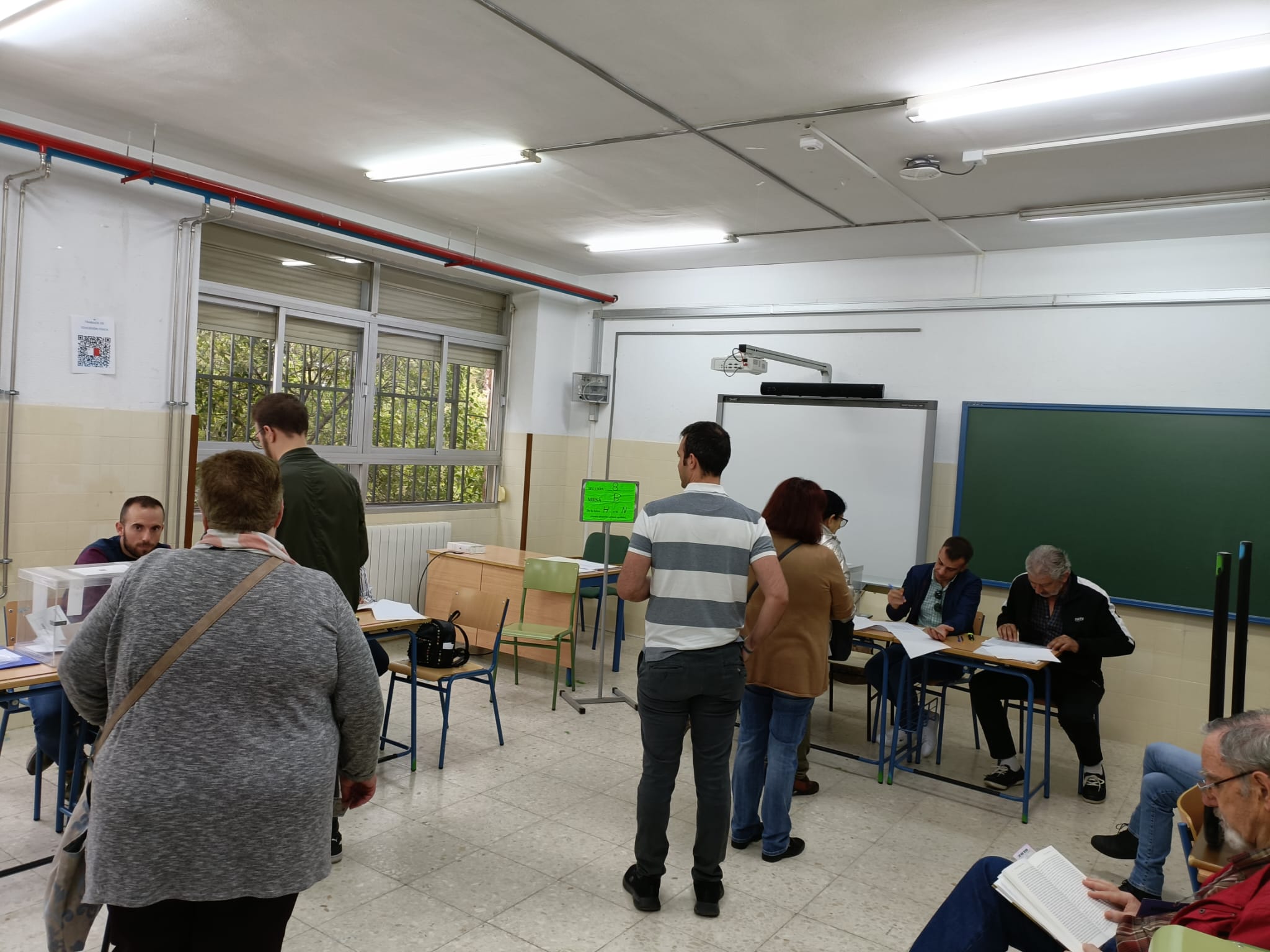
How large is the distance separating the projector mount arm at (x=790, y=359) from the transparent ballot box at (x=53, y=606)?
389 centimetres

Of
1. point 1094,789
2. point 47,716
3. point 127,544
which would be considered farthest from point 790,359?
point 47,716

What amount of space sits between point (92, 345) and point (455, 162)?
2.14 meters

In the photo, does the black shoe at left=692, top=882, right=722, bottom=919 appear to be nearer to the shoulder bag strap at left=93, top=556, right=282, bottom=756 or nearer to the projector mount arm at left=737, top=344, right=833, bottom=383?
the shoulder bag strap at left=93, top=556, right=282, bottom=756

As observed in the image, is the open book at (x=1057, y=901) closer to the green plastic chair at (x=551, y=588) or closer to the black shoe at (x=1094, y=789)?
the black shoe at (x=1094, y=789)

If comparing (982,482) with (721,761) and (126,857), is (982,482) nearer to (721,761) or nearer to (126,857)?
(721,761)

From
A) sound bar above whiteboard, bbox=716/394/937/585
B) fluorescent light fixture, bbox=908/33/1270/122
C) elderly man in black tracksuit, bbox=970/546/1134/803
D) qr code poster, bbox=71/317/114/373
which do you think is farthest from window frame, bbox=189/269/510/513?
elderly man in black tracksuit, bbox=970/546/1134/803

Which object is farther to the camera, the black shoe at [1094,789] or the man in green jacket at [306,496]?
the black shoe at [1094,789]

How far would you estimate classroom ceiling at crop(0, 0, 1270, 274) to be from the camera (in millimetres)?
3006

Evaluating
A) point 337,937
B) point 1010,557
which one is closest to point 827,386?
point 1010,557

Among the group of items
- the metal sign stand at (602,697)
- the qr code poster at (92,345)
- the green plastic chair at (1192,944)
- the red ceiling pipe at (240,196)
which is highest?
the red ceiling pipe at (240,196)

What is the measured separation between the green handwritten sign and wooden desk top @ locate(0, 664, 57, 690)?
3083 mm

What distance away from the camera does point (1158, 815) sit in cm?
319

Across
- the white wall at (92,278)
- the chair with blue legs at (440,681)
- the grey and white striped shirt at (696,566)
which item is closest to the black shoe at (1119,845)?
the grey and white striped shirt at (696,566)

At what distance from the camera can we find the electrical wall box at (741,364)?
5.85 meters
